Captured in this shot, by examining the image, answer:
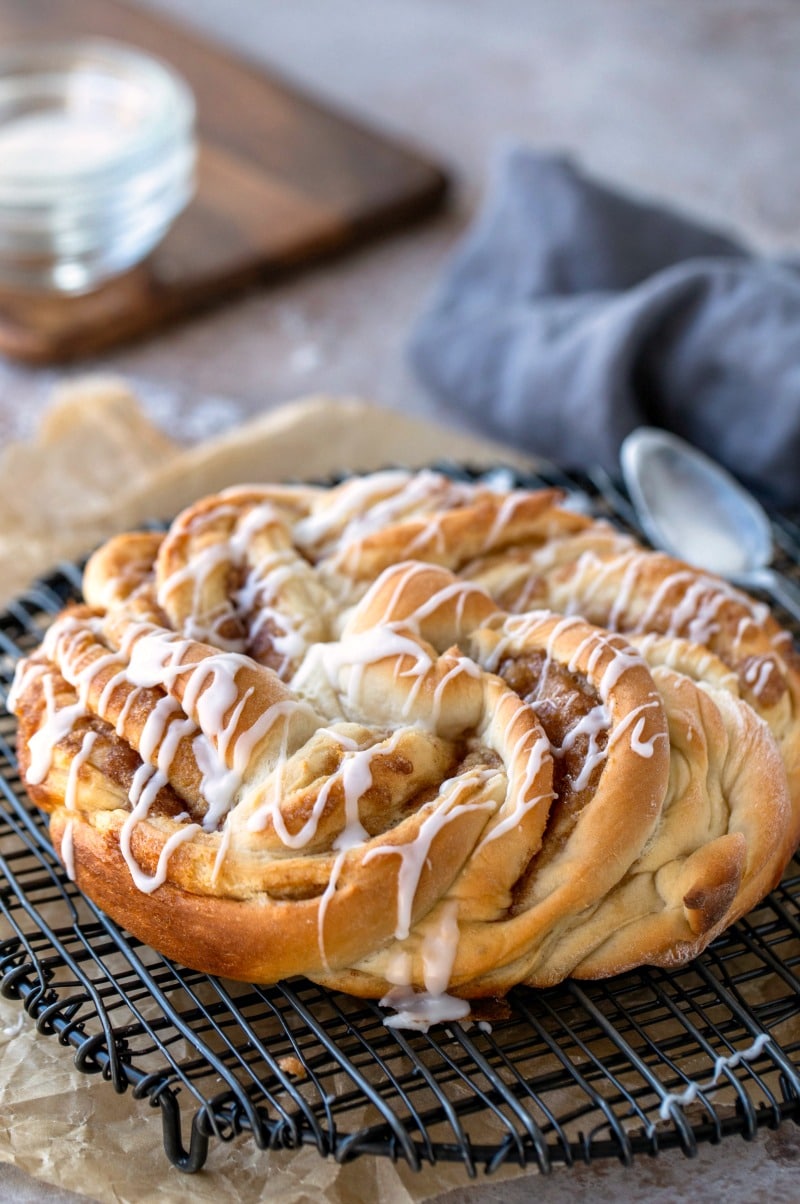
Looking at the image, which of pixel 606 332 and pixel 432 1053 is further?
pixel 606 332

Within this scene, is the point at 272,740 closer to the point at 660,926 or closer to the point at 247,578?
the point at 247,578

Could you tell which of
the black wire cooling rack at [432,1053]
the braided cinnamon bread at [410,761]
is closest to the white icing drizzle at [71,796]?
the braided cinnamon bread at [410,761]

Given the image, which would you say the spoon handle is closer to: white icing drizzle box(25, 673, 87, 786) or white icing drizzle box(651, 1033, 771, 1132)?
white icing drizzle box(651, 1033, 771, 1132)

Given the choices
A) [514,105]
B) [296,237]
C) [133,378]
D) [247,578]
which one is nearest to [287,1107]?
[247,578]

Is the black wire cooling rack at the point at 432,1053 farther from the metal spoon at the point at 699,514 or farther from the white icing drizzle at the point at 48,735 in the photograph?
the metal spoon at the point at 699,514

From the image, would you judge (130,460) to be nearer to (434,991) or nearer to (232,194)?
(232,194)

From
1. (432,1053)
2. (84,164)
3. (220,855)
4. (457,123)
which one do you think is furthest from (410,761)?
(457,123)
